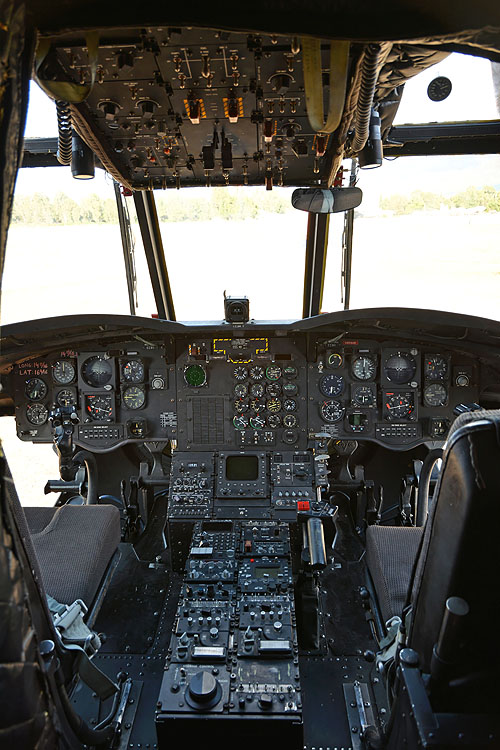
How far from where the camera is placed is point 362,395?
13.1ft

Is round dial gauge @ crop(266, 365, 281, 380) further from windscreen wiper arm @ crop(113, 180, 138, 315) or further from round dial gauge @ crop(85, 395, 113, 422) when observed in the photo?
windscreen wiper arm @ crop(113, 180, 138, 315)

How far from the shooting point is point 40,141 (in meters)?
3.54

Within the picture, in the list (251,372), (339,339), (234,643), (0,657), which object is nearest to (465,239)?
(339,339)

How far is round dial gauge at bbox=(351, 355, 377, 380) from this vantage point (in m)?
3.98

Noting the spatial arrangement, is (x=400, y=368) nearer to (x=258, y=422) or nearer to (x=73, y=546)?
(x=258, y=422)

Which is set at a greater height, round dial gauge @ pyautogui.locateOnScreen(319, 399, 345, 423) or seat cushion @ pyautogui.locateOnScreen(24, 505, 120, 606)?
round dial gauge @ pyautogui.locateOnScreen(319, 399, 345, 423)

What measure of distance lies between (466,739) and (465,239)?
4.41 meters

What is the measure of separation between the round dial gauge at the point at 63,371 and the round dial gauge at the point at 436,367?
265cm

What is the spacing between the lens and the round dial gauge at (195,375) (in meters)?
4.00

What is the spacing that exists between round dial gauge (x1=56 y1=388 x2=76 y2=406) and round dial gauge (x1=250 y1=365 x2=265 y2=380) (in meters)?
1.37

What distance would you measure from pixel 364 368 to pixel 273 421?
79cm

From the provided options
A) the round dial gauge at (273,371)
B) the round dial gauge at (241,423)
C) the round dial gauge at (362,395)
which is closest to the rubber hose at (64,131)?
the round dial gauge at (273,371)

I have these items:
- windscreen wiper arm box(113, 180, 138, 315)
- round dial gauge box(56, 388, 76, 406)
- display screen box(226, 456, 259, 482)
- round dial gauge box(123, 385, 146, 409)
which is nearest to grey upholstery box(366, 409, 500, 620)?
display screen box(226, 456, 259, 482)

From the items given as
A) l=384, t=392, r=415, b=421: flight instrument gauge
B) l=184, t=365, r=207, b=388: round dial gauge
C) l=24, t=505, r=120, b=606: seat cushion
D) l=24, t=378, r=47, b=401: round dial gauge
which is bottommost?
l=24, t=505, r=120, b=606: seat cushion
